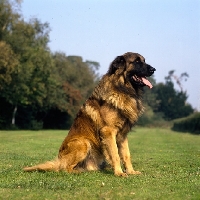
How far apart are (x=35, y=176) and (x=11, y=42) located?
4277 cm

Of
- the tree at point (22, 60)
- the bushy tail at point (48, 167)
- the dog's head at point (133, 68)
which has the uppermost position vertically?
the tree at point (22, 60)

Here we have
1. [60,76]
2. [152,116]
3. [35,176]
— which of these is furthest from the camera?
[152,116]

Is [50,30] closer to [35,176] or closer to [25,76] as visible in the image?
[25,76]

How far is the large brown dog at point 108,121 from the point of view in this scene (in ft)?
26.4

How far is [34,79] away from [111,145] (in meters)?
49.1

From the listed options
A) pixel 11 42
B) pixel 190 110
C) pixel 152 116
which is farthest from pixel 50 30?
pixel 190 110

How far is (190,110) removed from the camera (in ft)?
364

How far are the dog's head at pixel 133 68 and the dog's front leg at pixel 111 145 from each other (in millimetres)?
1178

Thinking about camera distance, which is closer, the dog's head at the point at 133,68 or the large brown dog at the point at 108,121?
the large brown dog at the point at 108,121

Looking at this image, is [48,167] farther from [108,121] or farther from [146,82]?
[146,82]

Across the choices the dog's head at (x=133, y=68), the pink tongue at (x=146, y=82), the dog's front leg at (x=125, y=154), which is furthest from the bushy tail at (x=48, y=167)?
the pink tongue at (x=146, y=82)

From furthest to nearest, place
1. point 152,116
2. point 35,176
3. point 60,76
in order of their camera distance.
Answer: point 152,116 → point 60,76 → point 35,176

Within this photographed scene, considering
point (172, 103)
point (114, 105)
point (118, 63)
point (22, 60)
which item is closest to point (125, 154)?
point (114, 105)

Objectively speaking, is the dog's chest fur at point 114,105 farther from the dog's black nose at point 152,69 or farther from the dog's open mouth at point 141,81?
the dog's black nose at point 152,69
